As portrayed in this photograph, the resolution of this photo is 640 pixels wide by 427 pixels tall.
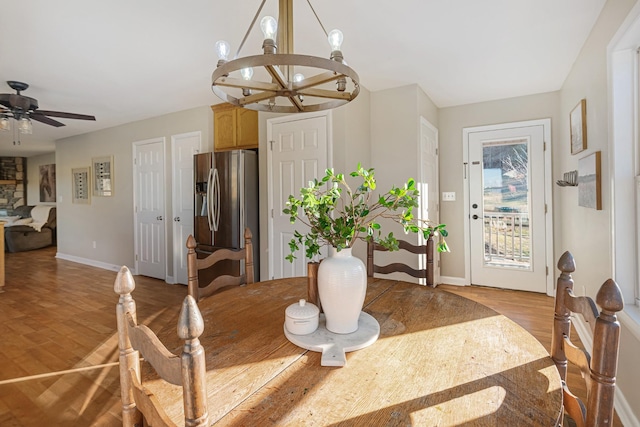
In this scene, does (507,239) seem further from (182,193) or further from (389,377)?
(182,193)

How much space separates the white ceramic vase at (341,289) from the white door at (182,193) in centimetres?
361

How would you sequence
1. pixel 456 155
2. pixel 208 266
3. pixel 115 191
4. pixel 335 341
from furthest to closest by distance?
pixel 115 191 < pixel 456 155 < pixel 208 266 < pixel 335 341

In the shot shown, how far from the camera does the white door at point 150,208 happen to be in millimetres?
4605

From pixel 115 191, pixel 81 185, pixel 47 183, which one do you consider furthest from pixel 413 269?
pixel 47 183

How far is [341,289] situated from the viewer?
1043 mm

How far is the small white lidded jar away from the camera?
1.06m

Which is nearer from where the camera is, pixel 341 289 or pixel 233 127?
pixel 341 289

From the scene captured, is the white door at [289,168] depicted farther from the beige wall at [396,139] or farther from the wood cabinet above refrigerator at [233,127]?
the beige wall at [396,139]

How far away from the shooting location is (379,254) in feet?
11.3

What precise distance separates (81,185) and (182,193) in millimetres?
2940

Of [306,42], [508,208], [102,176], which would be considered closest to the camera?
[306,42]

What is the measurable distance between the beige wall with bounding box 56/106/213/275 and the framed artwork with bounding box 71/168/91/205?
0.10m

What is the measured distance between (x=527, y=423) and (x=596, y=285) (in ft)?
7.28

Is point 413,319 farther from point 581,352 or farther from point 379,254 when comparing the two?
point 379,254
